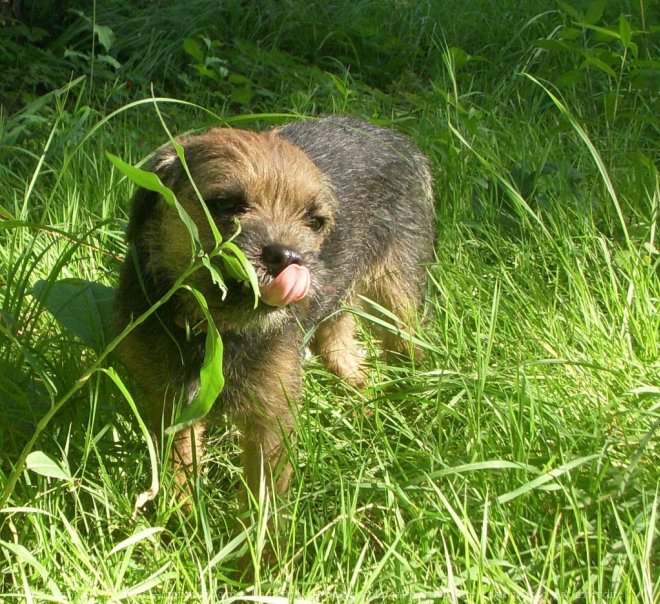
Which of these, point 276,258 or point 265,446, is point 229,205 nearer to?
point 276,258

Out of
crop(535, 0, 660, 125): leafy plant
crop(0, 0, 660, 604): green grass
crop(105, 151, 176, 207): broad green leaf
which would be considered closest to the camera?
crop(105, 151, 176, 207): broad green leaf

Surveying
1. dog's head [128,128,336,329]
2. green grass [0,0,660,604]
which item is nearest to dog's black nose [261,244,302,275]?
dog's head [128,128,336,329]

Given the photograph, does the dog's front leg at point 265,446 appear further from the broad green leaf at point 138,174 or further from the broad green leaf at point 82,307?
the broad green leaf at point 138,174

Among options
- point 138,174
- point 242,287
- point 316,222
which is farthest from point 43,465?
point 316,222

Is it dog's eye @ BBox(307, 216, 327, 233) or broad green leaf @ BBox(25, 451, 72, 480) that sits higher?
dog's eye @ BBox(307, 216, 327, 233)

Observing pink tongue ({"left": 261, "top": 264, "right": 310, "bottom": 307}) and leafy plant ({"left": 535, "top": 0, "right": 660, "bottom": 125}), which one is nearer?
pink tongue ({"left": 261, "top": 264, "right": 310, "bottom": 307})

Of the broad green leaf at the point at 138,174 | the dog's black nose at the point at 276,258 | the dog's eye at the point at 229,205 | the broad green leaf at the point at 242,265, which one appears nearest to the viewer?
the broad green leaf at the point at 138,174

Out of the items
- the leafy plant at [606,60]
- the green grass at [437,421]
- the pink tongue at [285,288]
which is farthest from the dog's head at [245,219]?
the leafy plant at [606,60]

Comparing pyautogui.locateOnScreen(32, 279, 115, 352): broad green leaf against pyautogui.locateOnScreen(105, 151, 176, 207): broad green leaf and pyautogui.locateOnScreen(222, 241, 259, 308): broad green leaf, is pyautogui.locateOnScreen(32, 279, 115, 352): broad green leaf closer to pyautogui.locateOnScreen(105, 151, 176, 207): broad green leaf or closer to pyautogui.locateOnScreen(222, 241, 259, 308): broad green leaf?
pyautogui.locateOnScreen(222, 241, 259, 308): broad green leaf

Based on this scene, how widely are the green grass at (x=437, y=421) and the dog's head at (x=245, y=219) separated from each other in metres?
Answer: 0.13

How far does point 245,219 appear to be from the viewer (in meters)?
2.55

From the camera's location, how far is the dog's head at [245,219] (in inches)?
96.4

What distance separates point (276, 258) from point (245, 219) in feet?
0.60

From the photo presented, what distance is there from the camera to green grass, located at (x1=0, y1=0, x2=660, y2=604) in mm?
2303
